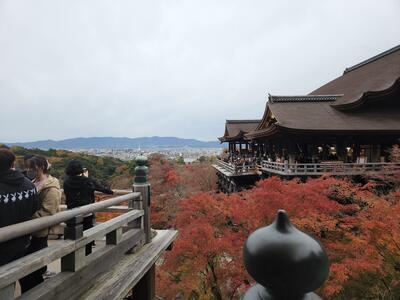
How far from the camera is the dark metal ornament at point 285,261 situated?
0.92m

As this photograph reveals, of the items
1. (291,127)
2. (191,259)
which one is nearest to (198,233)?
(191,259)

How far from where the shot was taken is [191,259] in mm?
9336

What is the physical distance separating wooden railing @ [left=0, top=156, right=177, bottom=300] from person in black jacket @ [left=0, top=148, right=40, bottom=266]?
242 millimetres

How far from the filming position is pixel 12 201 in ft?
8.27

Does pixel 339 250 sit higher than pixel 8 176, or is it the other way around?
pixel 8 176

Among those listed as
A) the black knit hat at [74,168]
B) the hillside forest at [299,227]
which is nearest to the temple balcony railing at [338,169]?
the hillside forest at [299,227]

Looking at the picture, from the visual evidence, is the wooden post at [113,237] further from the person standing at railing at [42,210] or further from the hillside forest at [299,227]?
the hillside forest at [299,227]

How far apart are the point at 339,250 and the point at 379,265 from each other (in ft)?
3.29

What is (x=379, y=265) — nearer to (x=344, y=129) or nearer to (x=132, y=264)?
(x=132, y=264)

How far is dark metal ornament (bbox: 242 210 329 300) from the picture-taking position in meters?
0.92

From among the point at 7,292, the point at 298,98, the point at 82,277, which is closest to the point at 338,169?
the point at 298,98

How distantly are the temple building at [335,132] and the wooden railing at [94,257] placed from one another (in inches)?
479

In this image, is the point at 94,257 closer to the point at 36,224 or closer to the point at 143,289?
the point at 36,224

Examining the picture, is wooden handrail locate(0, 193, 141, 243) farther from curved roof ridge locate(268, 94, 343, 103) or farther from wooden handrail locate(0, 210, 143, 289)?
curved roof ridge locate(268, 94, 343, 103)
